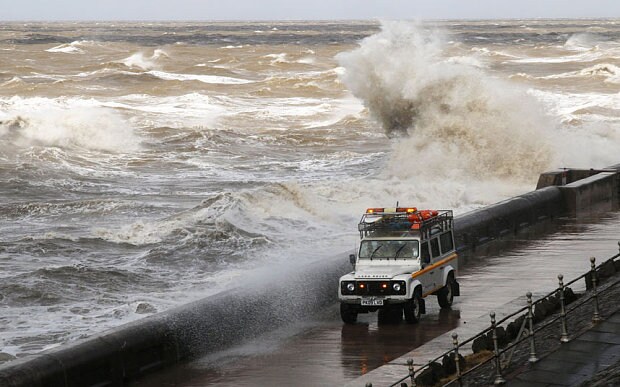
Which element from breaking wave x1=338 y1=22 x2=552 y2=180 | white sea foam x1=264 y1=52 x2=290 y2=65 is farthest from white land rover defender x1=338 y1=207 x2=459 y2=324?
white sea foam x1=264 y1=52 x2=290 y2=65

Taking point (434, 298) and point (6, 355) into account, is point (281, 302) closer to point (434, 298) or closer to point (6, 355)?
point (434, 298)

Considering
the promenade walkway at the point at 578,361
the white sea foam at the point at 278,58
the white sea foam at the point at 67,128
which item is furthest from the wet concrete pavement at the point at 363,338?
the white sea foam at the point at 278,58

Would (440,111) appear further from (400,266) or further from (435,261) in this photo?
(400,266)

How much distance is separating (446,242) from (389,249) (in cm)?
117

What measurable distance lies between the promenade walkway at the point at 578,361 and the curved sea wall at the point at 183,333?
4.43m

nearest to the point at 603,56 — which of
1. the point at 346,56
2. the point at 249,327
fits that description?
the point at 346,56

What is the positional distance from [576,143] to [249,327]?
2403 cm

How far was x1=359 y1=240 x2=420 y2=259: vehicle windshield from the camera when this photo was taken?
15094mm

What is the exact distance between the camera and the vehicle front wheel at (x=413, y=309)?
47.9ft

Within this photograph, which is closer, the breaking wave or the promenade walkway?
the promenade walkway

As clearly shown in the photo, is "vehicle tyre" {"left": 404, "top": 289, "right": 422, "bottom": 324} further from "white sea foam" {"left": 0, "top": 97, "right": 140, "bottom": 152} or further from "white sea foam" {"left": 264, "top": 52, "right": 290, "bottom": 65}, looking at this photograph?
"white sea foam" {"left": 264, "top": 52, "right": 290, "bottom": 65}

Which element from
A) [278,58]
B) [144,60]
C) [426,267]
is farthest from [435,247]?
[278,58]

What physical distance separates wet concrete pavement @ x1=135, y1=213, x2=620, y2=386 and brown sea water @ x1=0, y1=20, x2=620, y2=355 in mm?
2768

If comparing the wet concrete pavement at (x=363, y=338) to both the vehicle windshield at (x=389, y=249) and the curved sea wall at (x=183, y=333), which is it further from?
the vehicle windshield at (x=389, y=249)
